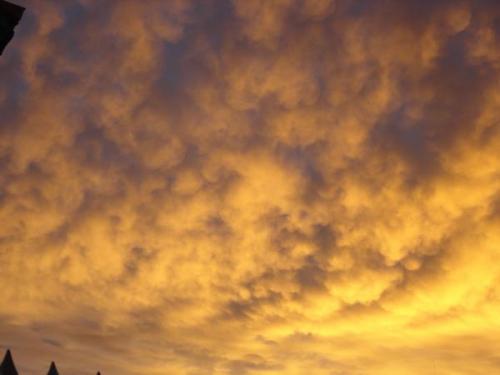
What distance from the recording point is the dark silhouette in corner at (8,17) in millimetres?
10984

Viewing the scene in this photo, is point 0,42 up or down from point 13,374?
up

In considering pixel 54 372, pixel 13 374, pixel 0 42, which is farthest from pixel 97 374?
pixel 0 42

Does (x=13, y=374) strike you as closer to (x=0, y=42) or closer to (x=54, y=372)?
(x=54, y=372)

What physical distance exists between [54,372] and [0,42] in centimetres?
3865

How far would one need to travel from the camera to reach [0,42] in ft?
37.1

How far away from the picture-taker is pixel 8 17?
36.3 feet

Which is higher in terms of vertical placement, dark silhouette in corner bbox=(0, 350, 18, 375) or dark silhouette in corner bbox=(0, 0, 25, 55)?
dark silhouette in corner bbox=(0, 0, 25, 55)

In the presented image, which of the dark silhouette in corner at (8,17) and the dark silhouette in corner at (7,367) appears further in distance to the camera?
the dark silhouette in corner at (7,367)

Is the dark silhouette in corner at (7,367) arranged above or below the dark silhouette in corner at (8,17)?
below

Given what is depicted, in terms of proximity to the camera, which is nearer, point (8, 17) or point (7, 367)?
point (8, 17)

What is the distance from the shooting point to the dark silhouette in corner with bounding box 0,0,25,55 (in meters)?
11.0

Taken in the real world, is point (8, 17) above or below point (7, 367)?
above

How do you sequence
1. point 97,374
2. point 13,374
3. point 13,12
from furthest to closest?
point 97,374 → point 13,374 → point 13,12

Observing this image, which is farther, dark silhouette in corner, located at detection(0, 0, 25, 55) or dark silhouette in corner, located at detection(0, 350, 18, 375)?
dark silhouette in corner, located at detection(0, 350, 18, 375)
